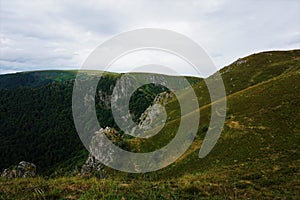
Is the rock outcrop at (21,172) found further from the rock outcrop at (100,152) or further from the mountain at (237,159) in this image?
the rock outcrop at (100,152)

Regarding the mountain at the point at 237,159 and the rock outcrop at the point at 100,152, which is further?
the rock outcrop at the point at 100,152

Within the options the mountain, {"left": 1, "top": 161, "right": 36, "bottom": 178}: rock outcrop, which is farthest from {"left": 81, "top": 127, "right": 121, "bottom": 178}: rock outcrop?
{"left": 1, "top": 161, "right": 36, "bottom": 178}: rock outcrop

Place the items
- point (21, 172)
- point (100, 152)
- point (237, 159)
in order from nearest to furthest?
1. point (237, 159)
2. point (21, 172)
3. point (100, 152)

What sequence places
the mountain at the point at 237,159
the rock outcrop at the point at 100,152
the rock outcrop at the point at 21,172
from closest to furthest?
1. the mountain at the point at 237,159
2. the rock outcrop at the point at 21,172
3. the rock outcrop at the point at 100,152

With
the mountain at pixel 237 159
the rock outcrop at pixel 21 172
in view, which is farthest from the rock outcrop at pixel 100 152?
the rock outcrop at pixel 21 172

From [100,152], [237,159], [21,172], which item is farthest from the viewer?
[100,152]

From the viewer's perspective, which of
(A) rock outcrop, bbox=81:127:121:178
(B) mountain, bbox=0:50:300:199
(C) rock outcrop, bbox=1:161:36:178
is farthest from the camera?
(A) rock outcrop, bbox=81:127:121:178

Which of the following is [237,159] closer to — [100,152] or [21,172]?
[21,172]

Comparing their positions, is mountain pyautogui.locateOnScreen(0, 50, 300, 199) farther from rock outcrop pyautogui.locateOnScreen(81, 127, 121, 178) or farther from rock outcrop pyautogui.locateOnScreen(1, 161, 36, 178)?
rock outcrop pyautogui.locateOnScreen(81, 127, 121, 178)

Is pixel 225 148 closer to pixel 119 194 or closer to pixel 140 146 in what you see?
pixel 140 146

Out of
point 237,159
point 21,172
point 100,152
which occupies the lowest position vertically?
point 100,152

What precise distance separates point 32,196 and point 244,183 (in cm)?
1179

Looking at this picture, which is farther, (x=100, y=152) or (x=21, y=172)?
(x=100, y=152)

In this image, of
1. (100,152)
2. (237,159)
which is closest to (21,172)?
(100,152)
